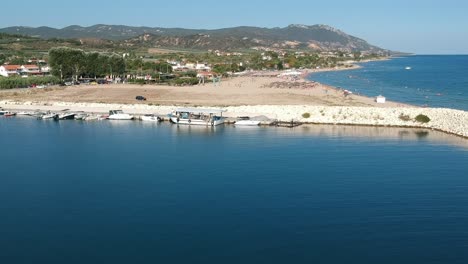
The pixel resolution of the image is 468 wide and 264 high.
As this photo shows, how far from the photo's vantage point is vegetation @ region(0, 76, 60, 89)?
228 feet

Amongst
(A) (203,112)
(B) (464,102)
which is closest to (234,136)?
(A) (203,112)

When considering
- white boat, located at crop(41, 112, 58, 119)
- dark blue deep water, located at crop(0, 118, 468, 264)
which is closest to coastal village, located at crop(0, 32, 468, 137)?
white boat, located at crop(41, 112, 58, 119)

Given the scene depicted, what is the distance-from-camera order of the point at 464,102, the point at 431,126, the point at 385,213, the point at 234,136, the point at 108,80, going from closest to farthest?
the point at 385,213, the point at 234,136, the point at 431,126, the point at 464,102, the point at 108,80

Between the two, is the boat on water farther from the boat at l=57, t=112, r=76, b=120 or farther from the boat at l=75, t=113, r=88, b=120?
the boat at l=75, t=113, r=88, b=120

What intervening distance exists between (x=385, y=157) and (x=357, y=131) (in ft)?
30.8

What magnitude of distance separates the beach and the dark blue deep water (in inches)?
239

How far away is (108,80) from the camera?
78.9 metres

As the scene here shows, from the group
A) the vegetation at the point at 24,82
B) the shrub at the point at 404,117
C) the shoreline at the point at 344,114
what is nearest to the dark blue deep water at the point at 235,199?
Answer: the shoreline at the point at 344,114

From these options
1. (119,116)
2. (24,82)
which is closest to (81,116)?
(119,116)

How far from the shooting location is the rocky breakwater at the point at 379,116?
40.7 m

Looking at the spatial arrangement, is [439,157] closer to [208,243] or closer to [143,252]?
[208,243]

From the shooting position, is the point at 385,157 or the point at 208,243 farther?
the point at 385,157

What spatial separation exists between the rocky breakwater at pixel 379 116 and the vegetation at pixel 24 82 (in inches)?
1565

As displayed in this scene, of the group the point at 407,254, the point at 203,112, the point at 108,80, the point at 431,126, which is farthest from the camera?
the point at 108,80
